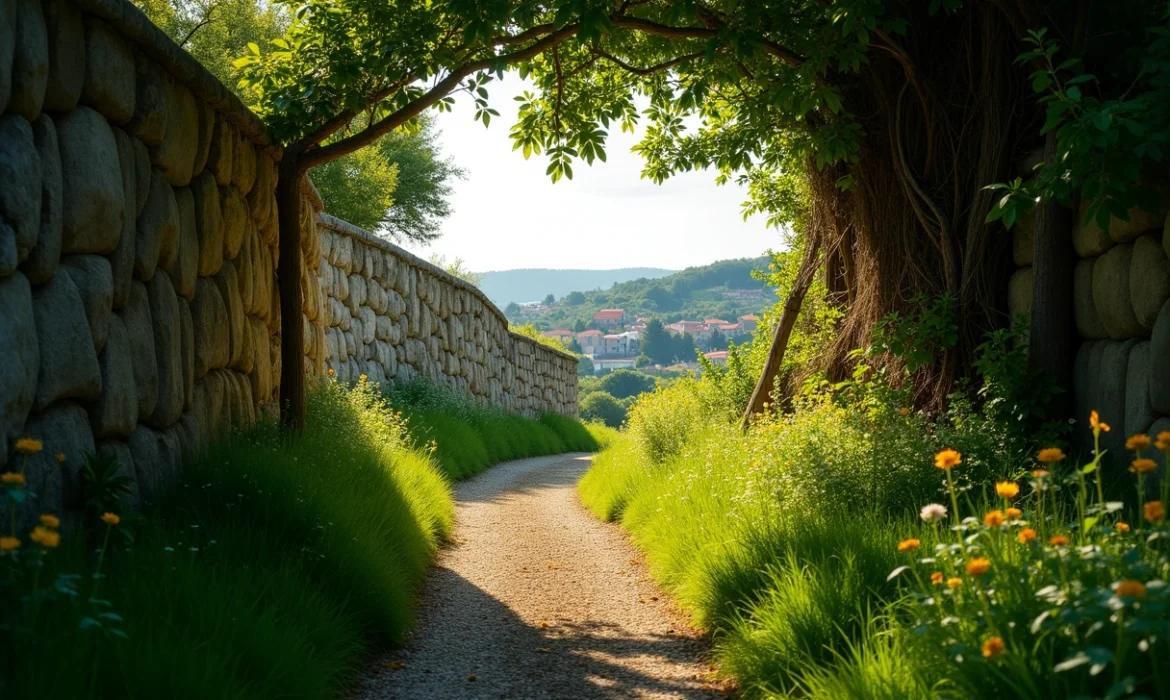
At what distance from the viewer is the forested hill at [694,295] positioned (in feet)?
251

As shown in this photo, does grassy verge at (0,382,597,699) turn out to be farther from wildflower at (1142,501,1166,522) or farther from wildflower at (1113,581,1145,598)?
wildflower at (1142,501,1166,522)

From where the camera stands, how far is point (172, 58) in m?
4.50

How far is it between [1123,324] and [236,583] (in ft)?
15.6

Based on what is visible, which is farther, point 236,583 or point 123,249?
point 123,249

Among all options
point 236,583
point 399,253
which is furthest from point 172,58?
point 399,253

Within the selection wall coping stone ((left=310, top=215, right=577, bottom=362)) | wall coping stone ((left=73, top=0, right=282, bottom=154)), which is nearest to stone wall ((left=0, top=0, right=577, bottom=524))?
wall coping stone ((left=73, top=0, right=282, bottom=154))

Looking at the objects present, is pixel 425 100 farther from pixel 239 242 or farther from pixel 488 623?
pixel 488 623

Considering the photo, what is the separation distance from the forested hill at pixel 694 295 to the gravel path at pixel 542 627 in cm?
6007

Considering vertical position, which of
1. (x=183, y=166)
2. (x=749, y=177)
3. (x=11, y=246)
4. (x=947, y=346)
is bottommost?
(x=947, y=346)

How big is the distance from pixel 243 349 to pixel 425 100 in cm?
204

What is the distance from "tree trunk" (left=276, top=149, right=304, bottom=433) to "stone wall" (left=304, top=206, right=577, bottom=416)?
1.45 meters

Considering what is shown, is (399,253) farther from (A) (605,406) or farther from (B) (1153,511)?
(A) (605,406)

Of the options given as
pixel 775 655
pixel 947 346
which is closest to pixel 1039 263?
pixel 947 346

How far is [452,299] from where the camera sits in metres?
16.2
